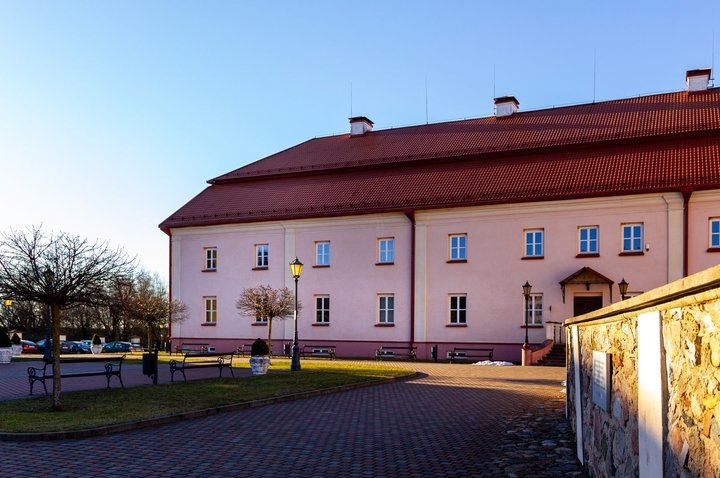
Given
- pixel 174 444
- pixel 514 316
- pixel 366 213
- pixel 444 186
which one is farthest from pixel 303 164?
pixel 174 444

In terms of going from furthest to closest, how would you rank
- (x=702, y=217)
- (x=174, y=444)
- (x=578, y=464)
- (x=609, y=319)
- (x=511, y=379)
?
(x=702, y=217) < (x=511, y=379) < (x=174, y=444) < (x=578, y=464) < (x=609, y=319)

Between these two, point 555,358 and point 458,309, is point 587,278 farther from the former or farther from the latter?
point 458,309

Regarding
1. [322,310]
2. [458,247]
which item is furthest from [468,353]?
[322,310]

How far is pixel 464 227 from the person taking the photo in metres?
31.2

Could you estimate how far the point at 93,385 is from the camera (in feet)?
58.1

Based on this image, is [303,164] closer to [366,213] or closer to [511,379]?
[366,213]

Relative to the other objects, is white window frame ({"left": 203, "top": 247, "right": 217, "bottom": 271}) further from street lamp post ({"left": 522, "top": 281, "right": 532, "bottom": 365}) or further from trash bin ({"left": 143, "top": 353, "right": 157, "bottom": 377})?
trash bin ({"left": 143, "top": 353, "right": 157, "bottom": 377})

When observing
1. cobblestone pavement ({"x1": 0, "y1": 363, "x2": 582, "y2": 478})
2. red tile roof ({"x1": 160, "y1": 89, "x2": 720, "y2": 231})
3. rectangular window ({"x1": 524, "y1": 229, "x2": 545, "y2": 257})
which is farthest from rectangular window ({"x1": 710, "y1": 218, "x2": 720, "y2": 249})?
cobblestone pavement ({"x1": 0, "y1": 363, "x2": 582, "y2": 478})

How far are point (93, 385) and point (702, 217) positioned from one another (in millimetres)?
23171

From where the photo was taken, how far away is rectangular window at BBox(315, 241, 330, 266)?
34.5 m

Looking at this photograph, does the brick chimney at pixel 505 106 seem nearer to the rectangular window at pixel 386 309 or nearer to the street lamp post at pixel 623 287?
the rectangular window at pixel 386 309

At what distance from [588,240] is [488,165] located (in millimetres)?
6221

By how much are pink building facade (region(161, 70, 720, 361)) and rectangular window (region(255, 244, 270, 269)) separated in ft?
0.26

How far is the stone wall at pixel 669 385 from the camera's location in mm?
2918
